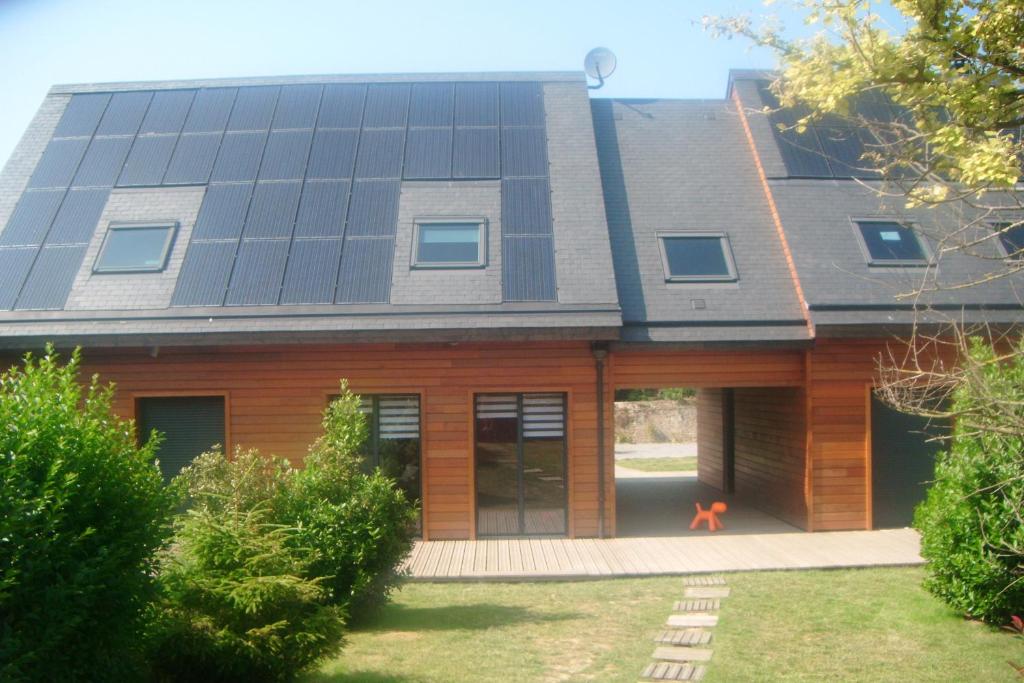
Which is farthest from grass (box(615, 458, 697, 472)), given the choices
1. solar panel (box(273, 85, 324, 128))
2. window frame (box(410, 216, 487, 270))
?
solar panel (box(273, 85, 324, 128))

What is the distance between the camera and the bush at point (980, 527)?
25.8ft

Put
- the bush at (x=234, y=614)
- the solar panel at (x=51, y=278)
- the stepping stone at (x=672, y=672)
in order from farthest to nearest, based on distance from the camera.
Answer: the solar panel at (x=51, y=278) → the stepping stone at (x=672, y=672) → the bush at (x=234, y=614)

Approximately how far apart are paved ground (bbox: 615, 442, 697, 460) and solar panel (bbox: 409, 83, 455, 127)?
14.8m

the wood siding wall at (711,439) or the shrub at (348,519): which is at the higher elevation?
the wood siding wall at (711,439)

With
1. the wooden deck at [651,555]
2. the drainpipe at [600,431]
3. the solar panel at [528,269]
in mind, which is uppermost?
the solar panel at [528,269]

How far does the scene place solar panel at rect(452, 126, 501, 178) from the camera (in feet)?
49.6

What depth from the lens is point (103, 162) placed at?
15586mm

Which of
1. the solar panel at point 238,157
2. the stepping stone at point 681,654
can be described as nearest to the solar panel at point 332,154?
the solar panel at point 238,157

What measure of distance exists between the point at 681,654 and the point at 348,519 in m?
3.11

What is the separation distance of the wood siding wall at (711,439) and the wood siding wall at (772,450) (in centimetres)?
99

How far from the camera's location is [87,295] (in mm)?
13344

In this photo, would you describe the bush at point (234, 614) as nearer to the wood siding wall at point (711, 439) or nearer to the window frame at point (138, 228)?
the window frame at point (138, 228)

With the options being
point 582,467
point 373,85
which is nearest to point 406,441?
point 582,467

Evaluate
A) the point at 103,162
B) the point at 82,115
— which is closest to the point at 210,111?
the point at 103,162
